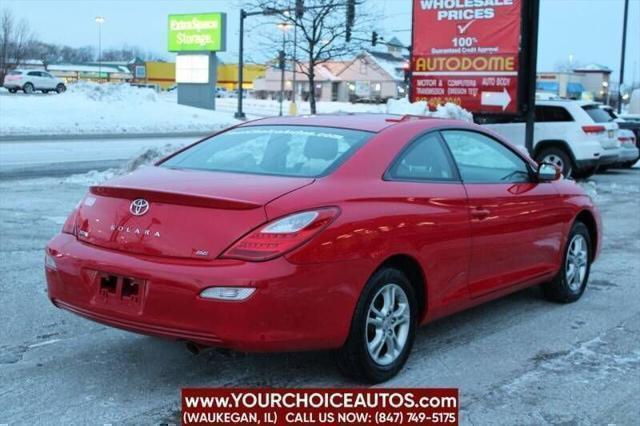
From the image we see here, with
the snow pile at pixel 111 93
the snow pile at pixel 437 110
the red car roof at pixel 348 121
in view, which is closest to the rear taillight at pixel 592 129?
the snow pile at pixel 437 110

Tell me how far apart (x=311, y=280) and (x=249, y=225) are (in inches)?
16.2

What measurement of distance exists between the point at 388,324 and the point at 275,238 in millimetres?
983

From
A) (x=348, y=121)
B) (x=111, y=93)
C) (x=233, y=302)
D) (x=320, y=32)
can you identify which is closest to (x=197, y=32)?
(x=111, y=93)

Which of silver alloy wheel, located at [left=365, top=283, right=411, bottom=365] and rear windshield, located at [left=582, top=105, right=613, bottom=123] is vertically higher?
rear windshield, located at [left=582, top=105, right=613, bottom=123]

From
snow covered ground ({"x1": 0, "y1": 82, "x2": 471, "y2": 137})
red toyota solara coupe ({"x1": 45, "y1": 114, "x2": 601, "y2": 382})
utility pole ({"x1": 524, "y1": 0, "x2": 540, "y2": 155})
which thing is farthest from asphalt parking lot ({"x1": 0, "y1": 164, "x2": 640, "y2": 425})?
snow covered ground ({"x1": 0, "y1": 82, "x2": 471, "y2": 137})

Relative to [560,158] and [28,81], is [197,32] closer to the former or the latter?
[28,81]

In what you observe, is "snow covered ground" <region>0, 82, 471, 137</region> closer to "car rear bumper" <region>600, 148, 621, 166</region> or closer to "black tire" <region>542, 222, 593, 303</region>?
"car rear bumper" <region>600, 148, 621, 166</region>

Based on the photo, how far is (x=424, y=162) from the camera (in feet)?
16.0

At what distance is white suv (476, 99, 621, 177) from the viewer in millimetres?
16109

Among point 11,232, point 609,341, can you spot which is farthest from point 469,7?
point 609,341

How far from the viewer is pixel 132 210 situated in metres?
4.12

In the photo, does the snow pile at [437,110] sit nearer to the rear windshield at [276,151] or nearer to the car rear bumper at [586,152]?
the car rear bumper at [586,152]

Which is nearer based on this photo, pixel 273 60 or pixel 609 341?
pixel 609 341

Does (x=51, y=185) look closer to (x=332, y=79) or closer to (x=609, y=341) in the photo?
(x=609, y=341)
